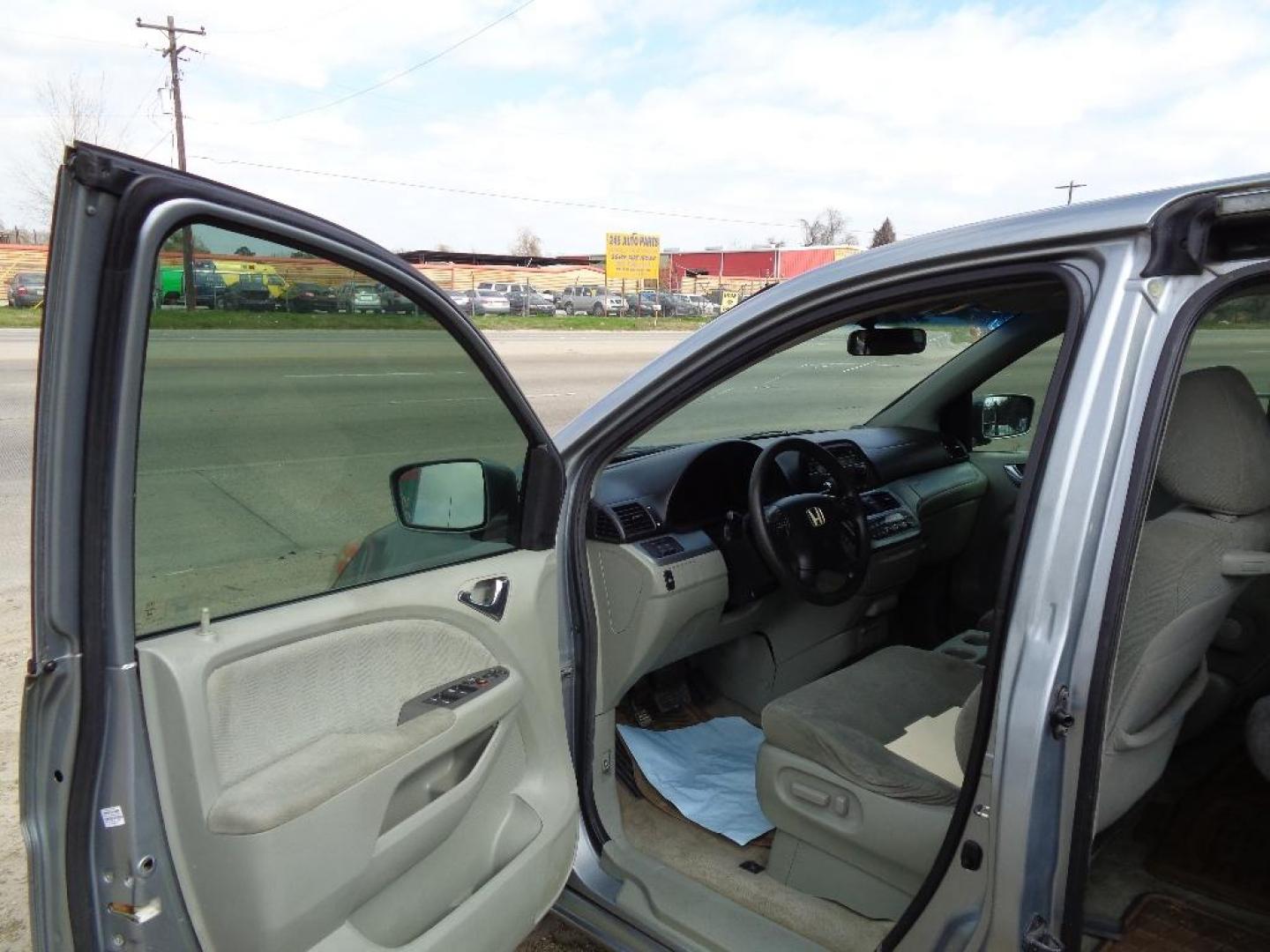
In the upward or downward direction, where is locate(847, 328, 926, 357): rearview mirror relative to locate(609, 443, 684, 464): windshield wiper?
upward

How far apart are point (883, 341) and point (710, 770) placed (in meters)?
1.50

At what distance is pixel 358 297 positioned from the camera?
1.64 metres

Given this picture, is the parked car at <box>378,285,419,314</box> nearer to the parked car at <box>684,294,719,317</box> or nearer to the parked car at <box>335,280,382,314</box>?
the parked car at <box>335,280,382,314</box>

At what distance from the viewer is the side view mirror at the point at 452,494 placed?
1.81 meters

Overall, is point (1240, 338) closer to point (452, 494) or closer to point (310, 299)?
point (452, 494)

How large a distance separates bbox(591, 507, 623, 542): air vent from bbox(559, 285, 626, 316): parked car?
36.3m

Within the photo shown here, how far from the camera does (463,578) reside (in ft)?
6.19

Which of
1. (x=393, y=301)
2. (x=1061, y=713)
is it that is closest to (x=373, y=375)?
(x=393, y=301)

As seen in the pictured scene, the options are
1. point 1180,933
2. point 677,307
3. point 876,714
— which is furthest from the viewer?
point 677,307

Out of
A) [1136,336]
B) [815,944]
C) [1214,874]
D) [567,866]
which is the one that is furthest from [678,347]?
[1214,874]

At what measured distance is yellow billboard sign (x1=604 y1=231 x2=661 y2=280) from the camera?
36.3 m

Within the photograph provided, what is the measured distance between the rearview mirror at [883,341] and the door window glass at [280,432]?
1575 millimetres

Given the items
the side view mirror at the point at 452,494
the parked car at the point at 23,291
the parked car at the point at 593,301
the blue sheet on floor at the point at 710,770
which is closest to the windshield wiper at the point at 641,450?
the blue sheet on floor at the point at 710,770

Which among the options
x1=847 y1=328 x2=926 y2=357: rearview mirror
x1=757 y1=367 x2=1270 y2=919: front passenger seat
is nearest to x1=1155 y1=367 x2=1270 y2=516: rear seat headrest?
x1=757 y1=367 x2=1270 y2=919: front passenger seat
